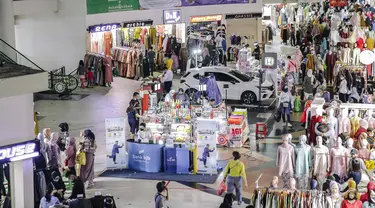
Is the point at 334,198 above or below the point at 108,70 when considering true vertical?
below

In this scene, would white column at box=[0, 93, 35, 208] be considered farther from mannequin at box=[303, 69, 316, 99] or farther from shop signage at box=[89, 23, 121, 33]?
shop signage at box=[89, 23, 121, 33]

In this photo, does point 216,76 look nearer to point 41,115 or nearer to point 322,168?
point 41,115

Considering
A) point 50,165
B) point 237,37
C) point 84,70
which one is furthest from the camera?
point 237,37

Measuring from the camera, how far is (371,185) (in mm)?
13781

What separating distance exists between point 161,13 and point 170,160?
15.1 m

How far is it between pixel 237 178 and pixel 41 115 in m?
11.3

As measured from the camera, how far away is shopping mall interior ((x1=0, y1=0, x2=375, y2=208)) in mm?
14891

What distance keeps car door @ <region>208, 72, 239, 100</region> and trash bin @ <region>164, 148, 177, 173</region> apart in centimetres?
842

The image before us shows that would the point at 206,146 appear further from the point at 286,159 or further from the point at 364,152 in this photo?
the point at 364,152

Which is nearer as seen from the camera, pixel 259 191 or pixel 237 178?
pixel 259 191

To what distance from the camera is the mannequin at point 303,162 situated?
16203 millimetres

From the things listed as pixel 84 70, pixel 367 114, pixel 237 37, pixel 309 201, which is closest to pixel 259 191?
pixel 309 201

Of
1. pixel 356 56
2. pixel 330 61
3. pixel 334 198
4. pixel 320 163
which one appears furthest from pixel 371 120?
pixel 330 61

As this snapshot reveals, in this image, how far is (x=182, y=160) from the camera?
18609 mm
